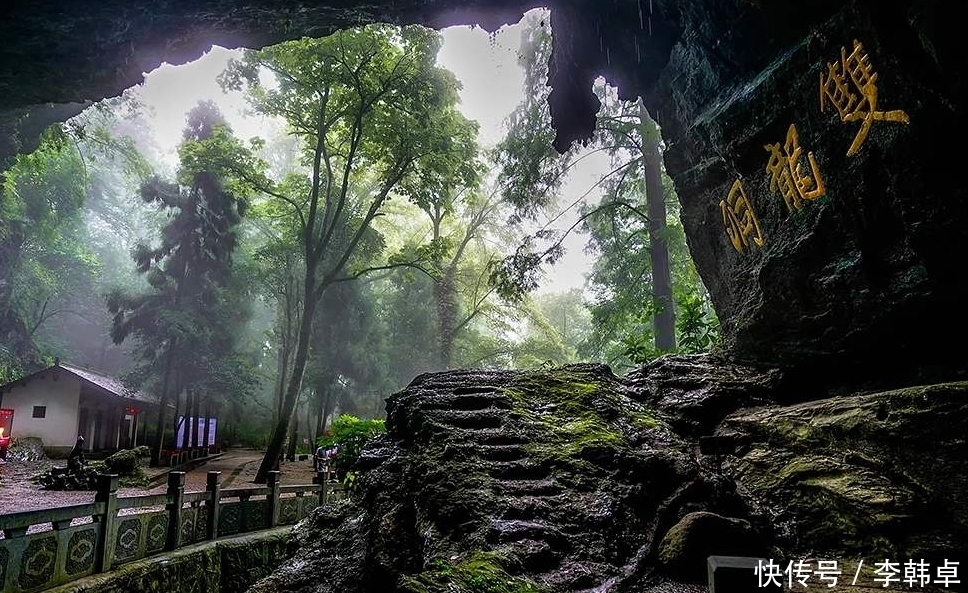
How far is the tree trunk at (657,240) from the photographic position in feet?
38.6

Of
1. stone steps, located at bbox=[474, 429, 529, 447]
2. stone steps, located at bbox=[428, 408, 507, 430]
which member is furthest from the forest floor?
stone steps, located at bbox=[474, 429, 529, 447]

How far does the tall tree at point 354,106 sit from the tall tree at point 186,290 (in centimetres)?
444

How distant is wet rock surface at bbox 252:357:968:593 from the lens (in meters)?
3.05

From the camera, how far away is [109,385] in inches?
825

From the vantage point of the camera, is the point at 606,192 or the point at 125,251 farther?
the point at 125,251

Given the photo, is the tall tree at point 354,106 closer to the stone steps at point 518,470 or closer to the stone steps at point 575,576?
the stone steps at point 518,470

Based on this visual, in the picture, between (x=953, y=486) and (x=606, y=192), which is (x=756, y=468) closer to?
(x=953, y=486)

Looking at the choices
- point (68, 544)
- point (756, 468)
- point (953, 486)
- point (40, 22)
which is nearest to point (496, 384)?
point (756, 468)

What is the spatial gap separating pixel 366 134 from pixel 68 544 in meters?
12.4

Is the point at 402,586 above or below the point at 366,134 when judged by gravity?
below

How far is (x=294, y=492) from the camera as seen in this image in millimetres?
11492

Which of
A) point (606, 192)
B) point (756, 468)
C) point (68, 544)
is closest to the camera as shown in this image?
point (756, 468)

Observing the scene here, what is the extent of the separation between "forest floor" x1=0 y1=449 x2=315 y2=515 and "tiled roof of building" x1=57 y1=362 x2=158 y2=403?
119 inches

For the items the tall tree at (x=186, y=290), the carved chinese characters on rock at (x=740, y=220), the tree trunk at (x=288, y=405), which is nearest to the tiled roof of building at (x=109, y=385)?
the tall tree at (x=186, y=290)
